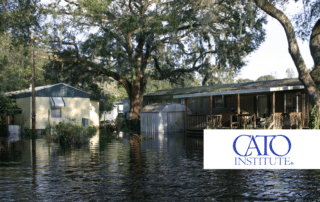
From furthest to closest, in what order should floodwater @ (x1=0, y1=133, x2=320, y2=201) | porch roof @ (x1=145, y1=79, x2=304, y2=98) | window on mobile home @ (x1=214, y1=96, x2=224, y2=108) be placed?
1. window on mobile home @ (x1=214, y1=96, x2=224, y2=108)
2. porch roof @ (x1=145, y1=79, x2=304, y2=98)
3. floodwater @ (x1=0, y1=133, x2=320, y2=201)

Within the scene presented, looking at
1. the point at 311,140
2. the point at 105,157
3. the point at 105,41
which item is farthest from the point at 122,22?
the point at 311,140

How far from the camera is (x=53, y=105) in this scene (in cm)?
2789

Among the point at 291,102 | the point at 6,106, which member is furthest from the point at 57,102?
the point at 291,102

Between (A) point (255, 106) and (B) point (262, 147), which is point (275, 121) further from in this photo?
(B) point (262, 147)

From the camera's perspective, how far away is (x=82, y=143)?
789 inches

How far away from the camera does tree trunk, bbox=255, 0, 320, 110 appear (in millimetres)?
18688

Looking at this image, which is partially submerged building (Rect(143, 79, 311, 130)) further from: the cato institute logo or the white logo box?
the cato institute logo

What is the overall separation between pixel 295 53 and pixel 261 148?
12353 mm

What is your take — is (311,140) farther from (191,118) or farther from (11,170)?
(191,118)

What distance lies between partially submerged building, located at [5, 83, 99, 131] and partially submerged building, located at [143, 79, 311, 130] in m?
10.1

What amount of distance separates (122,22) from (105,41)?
6.56 feet

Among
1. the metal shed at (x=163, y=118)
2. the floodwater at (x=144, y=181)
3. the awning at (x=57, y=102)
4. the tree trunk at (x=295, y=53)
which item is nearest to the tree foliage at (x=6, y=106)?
the awning at (x=57, y=102)

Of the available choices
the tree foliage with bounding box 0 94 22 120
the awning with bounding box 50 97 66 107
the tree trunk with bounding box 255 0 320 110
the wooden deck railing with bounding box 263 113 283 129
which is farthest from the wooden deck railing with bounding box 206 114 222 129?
the tree foliage with bounding box 0 94 22 120

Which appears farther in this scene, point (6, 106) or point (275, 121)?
point (6, 106)
